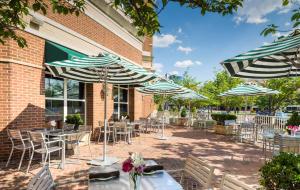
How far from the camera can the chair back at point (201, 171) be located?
3.24 metres

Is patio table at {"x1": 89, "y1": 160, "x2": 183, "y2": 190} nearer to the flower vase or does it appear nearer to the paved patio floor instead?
the flower vase

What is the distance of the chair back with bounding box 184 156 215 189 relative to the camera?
3.24 meters

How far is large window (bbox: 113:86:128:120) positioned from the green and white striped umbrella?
4838 millimetres

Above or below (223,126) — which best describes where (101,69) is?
above

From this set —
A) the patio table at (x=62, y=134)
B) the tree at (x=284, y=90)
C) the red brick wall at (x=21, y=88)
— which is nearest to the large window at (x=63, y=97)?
the red brick wall at (x=21, y=88)

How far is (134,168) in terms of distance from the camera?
2.58 m

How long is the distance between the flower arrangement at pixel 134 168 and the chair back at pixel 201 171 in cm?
110

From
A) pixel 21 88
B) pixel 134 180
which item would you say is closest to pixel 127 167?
pixel 134 180

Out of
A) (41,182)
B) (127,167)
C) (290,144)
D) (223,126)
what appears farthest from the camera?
(223,126)

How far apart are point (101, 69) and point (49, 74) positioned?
9.52 ft

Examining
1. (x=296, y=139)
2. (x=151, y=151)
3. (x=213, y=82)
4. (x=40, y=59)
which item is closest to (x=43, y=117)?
(x=40, y=59)

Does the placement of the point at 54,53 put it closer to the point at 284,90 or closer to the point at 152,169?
the point at 152,169

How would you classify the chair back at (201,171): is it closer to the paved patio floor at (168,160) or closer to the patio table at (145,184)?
the patio table at (145,184)

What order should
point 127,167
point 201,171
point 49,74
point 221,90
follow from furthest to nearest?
point 221,90
point 49,74
point 201,171
point 127,167
